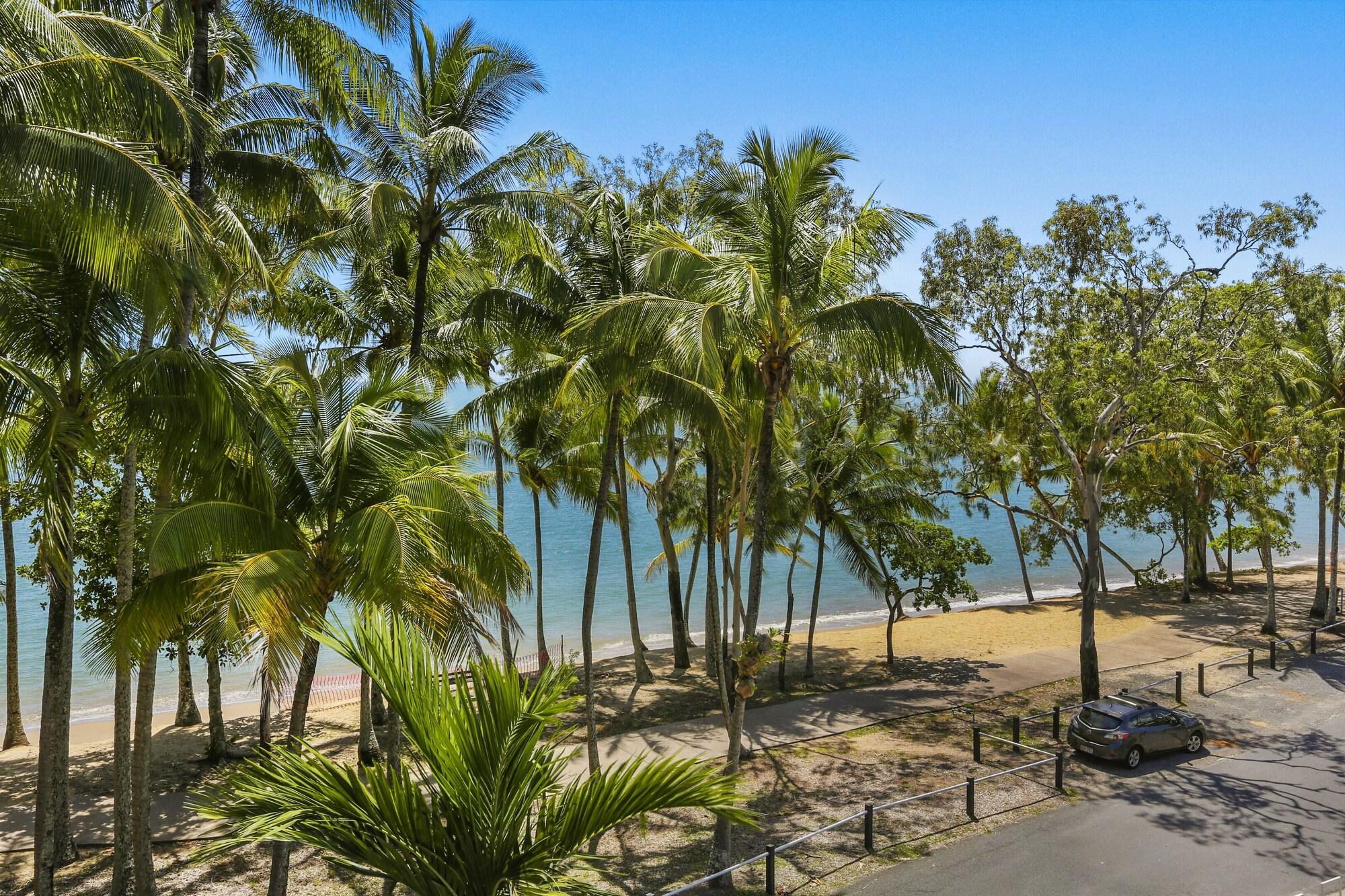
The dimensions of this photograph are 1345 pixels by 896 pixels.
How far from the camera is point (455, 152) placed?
14.1m

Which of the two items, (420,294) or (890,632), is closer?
(420,294)

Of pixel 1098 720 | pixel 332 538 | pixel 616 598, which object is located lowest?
pixel 616 598

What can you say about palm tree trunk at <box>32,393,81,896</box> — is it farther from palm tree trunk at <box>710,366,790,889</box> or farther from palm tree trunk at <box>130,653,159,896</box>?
palm tree trunk at <box>710,366,790,889</box>

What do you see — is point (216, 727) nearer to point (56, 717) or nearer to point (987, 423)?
point (56, 717)

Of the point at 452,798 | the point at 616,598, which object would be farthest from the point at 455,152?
the point at 616,598

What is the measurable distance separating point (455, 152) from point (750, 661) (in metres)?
9.02

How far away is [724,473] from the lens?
78.3ft

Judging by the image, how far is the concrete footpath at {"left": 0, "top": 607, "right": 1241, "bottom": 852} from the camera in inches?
562

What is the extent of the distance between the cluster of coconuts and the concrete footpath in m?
1.11

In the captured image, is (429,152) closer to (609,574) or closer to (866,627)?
(866,627)

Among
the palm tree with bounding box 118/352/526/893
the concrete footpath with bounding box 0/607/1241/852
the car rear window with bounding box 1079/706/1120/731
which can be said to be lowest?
the concrete footpath with bounding box 0/607/1241/852

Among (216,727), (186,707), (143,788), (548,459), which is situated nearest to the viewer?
(143,788)

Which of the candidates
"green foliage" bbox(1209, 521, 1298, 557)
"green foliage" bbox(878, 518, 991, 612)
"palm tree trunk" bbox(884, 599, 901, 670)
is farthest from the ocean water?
"green foliage" bbox(1209, 521, 1298, 557)

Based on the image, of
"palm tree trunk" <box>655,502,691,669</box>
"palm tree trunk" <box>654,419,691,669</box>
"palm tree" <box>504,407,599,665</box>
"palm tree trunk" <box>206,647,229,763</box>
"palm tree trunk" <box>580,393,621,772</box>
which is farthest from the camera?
"palm tree trunk" <box>655,502,691,669</box>
